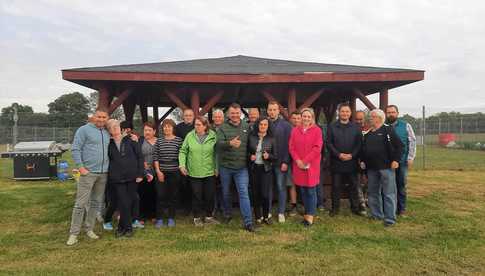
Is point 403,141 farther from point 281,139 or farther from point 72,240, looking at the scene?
point 72,240

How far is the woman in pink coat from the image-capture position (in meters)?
4.50

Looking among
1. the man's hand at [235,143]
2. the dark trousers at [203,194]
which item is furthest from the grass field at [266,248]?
the man's hand at [235,143]

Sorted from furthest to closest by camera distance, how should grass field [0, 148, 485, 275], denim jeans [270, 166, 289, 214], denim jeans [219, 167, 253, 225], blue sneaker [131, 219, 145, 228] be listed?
denim jeans [270, 166, 289, 214]
blue sneaker [131, 219, 145, 228]
denim jeans [219, 167, 253, 225]
grass field [0, 148, 485, 275]

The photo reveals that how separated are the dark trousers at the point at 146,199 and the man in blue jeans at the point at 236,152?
1.15m

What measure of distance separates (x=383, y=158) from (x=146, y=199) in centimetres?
337

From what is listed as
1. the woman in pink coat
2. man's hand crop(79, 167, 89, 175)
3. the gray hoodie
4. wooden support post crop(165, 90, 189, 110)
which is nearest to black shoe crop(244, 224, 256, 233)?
the woman in pink coat

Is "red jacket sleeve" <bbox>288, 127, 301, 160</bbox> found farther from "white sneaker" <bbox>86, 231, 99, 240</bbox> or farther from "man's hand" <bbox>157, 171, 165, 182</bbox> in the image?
"white sneaker" <bbox>86, 231, 99, 240</bbox>

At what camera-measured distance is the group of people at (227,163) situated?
13.5 feet

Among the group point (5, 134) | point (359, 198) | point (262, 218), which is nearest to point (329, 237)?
point (262, 218)

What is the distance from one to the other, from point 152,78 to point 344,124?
3.11 m

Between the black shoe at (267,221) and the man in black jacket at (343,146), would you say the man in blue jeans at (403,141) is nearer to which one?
the man in black jacket at (343,146)

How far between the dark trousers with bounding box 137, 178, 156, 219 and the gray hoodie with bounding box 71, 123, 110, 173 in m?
0.85

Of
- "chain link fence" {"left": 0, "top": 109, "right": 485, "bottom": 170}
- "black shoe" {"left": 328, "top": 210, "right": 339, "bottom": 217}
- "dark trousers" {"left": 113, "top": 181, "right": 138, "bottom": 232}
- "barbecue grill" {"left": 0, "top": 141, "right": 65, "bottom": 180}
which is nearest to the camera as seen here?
"dark trousers" {"left": 113, "top": 181, "right": 138, "bottom": 232}

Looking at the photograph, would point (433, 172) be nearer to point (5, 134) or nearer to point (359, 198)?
point (359, 198)
